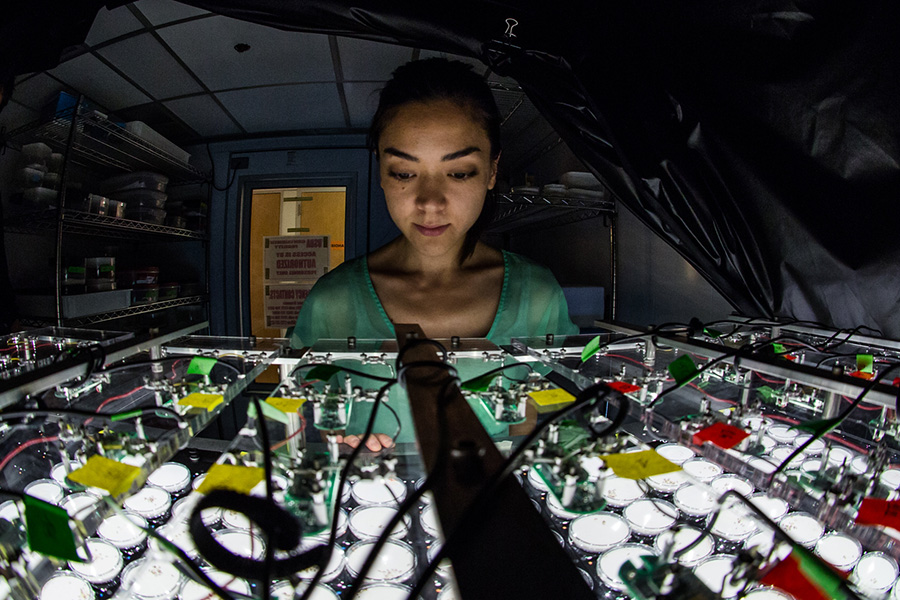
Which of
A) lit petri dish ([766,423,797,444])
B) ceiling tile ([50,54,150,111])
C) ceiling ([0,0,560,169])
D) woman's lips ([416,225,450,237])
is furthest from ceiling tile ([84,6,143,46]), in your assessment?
lit petri dish ([766,423,797,444])

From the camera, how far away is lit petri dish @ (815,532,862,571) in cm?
50

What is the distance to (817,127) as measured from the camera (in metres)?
0.72

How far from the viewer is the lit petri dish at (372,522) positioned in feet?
1.74

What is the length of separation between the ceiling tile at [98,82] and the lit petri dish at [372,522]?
2232 mm

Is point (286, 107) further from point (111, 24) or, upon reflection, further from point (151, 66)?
point (111, 24)

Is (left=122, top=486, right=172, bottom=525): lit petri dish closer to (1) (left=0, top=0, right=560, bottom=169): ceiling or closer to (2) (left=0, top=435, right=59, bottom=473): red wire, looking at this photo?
(2) (left=0, top=435, right=59, bottom=473): red wire

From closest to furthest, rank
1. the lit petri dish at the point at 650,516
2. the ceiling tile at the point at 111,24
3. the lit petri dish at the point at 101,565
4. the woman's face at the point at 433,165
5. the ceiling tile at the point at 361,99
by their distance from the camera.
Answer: the lit petri dish at the point at 101,565 < the lit petri dish at the point at 650,516 < the woman's face at the point at 433,165 < the ceiling tile at the point at 111,24 < the ceiling tile at the point at 361,99

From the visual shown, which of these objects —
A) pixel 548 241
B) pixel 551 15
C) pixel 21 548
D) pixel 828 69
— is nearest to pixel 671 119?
pixel 828 69

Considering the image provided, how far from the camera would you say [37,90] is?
67.2 inches

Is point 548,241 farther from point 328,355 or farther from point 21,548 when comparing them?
point 21,548

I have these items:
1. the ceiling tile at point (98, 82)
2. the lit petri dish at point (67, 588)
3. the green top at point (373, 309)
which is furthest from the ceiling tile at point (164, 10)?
the lit petri dish at point (67, 588)

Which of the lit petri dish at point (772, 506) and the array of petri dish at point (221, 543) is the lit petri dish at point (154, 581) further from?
the lit petri dish at point (772, 506)

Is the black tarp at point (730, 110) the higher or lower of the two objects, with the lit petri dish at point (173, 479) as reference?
higher

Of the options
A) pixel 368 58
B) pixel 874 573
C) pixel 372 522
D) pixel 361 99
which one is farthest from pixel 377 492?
pixel 361 99
